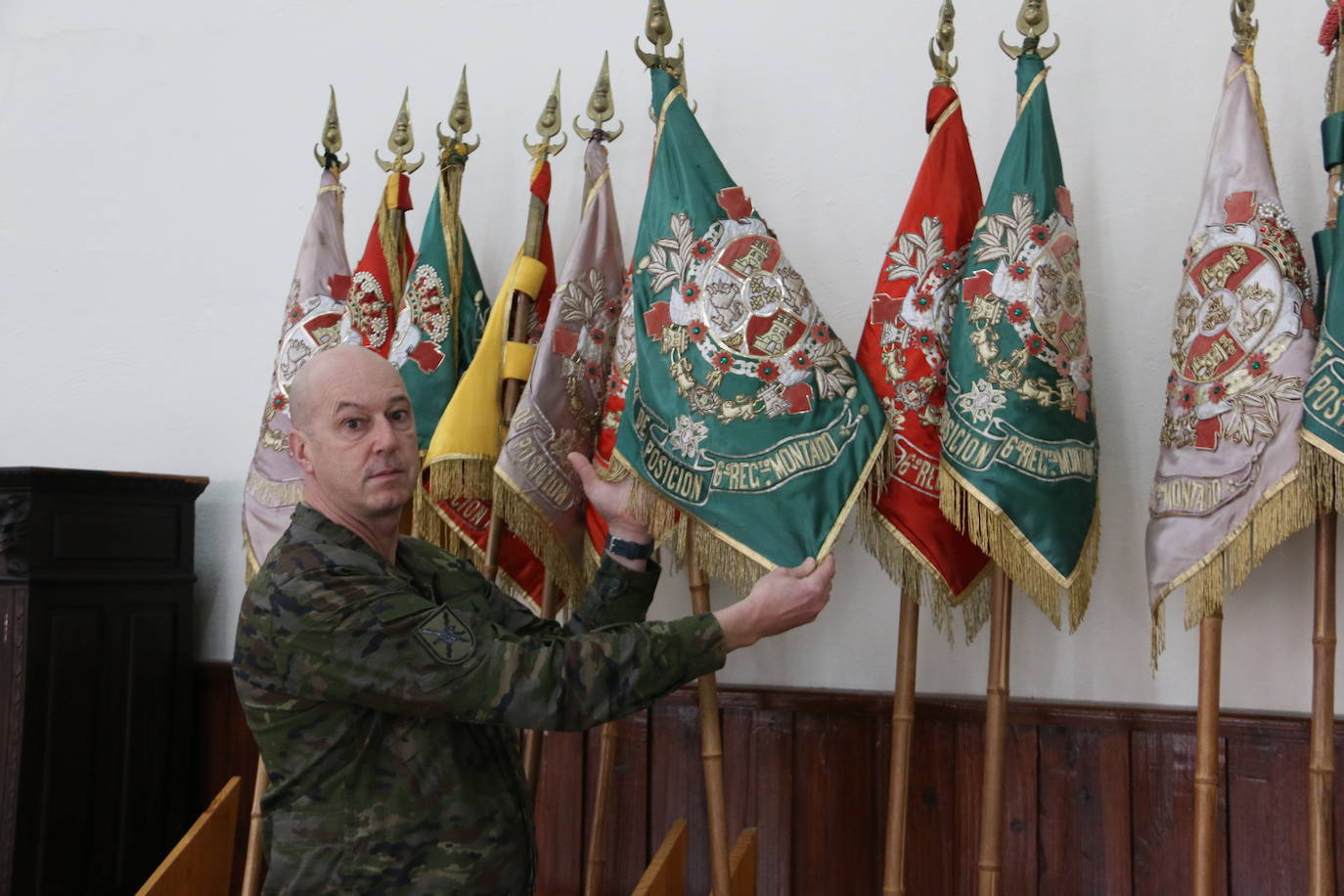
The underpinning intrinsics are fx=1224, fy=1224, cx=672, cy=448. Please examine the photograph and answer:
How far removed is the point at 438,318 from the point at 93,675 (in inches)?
45.4

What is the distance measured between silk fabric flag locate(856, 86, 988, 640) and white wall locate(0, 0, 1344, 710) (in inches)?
11.9

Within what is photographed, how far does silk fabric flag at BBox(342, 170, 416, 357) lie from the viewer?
2.57 metres

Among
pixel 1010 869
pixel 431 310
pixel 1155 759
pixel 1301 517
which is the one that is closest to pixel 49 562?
pixel 431 310

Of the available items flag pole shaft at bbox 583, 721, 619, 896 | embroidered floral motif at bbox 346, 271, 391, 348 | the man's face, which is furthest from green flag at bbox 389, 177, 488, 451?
the man's face

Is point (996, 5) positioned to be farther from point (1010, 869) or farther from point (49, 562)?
point (49, 562)

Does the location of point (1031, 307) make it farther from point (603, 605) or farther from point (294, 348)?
point (294, 348)

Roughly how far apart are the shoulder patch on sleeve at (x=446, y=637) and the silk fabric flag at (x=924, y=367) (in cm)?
83

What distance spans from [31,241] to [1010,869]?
3.04m

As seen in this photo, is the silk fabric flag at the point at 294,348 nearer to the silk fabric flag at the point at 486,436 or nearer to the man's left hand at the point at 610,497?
the silk fabric flag at the point at 486,436

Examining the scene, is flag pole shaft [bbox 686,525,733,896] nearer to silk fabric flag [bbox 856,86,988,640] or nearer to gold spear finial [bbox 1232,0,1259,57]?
silk fabric flag [bbox 856,86,988,640]

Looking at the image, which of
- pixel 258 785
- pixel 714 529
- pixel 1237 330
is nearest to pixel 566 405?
pixel 714 529

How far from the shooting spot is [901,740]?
2055 mm

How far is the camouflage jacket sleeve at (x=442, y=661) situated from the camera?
1.37 metres

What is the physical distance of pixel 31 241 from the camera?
3.46 m
